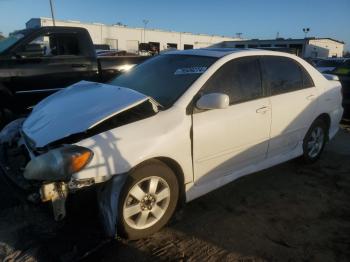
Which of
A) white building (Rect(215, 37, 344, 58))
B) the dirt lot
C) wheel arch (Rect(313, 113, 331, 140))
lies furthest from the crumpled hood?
white building (Rect(215, 37, 344, 58))

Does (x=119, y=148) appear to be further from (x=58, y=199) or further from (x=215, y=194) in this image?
(x=215, y=194)

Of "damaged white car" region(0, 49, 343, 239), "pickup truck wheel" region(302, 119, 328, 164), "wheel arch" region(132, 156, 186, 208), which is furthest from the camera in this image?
"pickup truck wheel" region(302, 119, 328, 164)

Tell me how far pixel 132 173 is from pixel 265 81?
79.2 inches

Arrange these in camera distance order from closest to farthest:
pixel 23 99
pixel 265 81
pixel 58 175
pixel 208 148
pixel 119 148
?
pixel 58 175, pixel 119 148, pixel 208 148, pixel 265 81, pixel 23 99

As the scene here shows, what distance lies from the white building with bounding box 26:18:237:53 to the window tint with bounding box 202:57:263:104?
3730cm

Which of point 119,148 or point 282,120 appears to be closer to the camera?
point 119,148

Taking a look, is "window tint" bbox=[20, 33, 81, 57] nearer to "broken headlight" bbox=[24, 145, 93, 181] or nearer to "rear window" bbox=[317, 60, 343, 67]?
"broken headlight" bbox=[24, 145, 93, 181]

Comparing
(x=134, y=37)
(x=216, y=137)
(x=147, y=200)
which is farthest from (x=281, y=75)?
(x=134, y=37)

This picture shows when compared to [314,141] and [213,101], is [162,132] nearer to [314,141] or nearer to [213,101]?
[213,101]

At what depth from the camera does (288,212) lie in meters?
3.76

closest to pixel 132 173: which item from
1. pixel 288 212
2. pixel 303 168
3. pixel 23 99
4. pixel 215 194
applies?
pixel 215 194

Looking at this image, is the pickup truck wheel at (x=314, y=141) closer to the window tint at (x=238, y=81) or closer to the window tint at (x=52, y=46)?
the window tint at (x=238, y=81)

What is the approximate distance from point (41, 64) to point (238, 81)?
3.84m

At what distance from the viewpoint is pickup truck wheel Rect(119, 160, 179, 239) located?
2.97 metres
